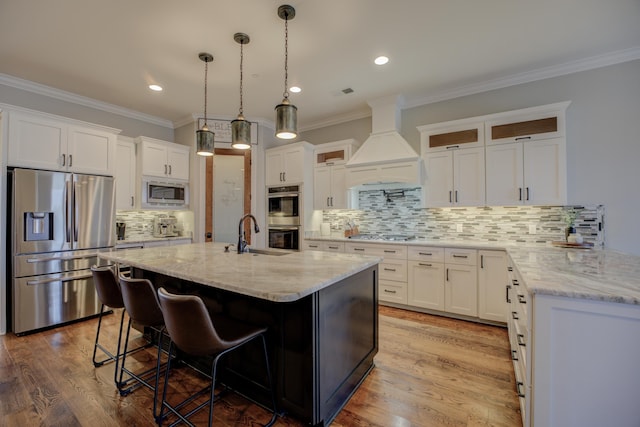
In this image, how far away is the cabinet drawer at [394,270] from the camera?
3.61 metres

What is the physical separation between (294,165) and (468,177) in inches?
102

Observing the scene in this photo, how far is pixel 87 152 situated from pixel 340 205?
3460 millimetres

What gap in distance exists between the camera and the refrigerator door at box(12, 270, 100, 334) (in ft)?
9.56

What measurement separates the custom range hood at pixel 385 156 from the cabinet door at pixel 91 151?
3257 millimetres

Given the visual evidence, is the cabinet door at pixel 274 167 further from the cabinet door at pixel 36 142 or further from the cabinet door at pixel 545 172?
the cabinet door at pixel 545 172

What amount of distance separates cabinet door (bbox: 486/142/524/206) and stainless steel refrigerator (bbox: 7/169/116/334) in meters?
4.82

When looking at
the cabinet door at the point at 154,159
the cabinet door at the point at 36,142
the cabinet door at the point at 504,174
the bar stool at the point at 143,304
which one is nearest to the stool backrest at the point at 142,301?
the bar stool at the point at 143,304

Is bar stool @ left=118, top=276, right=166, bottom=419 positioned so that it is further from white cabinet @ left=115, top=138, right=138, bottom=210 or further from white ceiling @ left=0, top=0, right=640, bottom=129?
white cabinet @ left=115, top=138, right=138, bottom=210

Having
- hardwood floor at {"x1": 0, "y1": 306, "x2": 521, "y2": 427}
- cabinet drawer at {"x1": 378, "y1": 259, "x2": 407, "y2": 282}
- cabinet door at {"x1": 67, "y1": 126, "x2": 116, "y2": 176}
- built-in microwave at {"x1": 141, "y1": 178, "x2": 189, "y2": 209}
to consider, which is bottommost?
hardwood floor at {"x1": 0, "y1": 306, "x2": 521, "y2": 427}

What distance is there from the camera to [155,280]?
254cm

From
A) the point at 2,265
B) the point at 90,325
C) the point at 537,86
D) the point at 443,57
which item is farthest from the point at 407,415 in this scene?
the point at 2,265

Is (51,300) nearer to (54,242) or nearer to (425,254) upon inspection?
(54,242)

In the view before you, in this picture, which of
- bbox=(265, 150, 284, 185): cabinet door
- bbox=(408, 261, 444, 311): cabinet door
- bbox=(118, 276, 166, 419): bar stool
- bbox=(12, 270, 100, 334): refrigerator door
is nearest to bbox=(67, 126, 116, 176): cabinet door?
bbox=(12, 270, 100, 334): refrigerator door

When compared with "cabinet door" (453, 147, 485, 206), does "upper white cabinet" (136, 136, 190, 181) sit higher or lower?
higher
